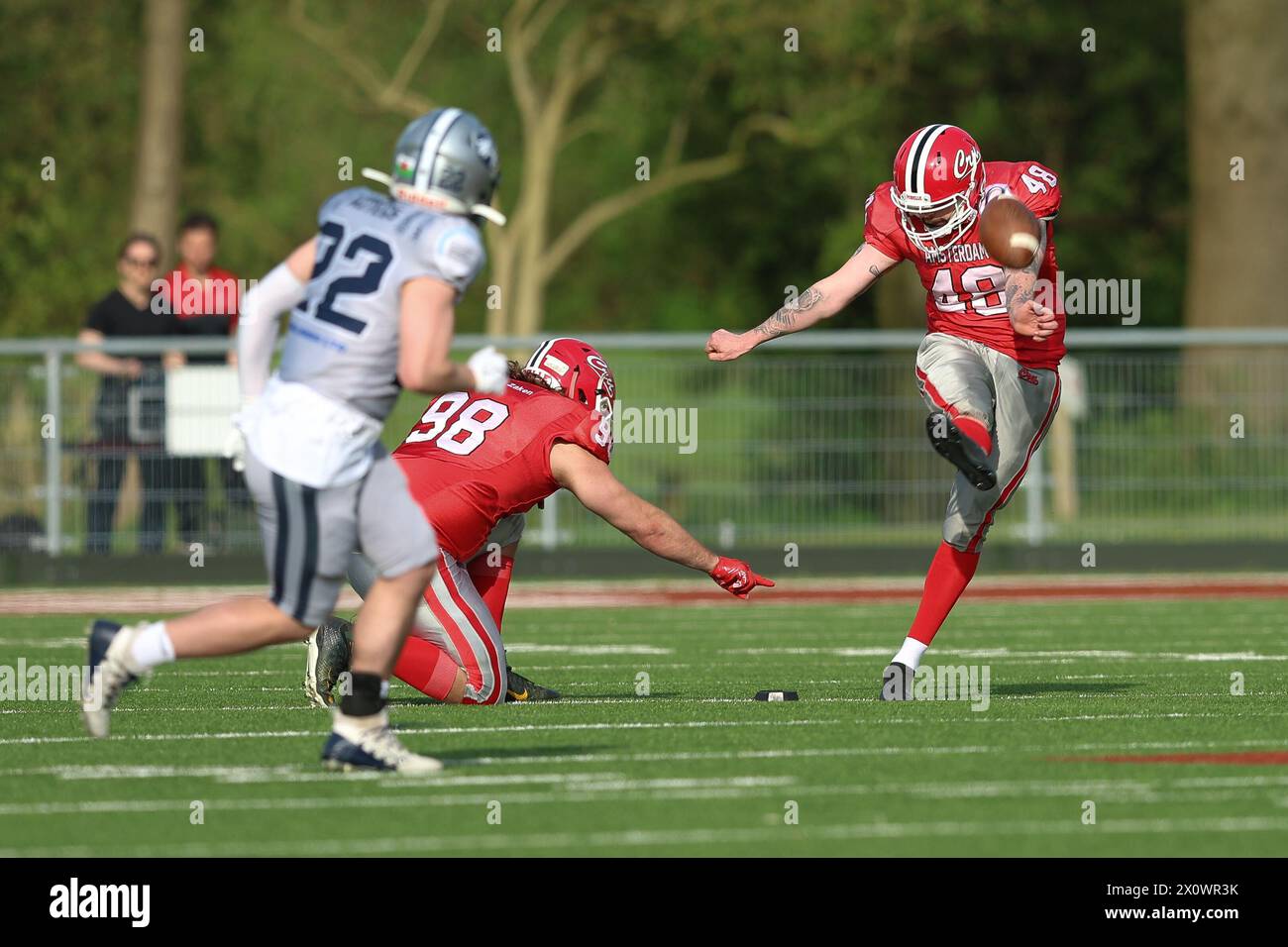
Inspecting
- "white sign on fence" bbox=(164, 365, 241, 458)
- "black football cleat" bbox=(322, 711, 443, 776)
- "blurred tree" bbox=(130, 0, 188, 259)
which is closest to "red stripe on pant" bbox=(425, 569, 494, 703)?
"black football cleat" bbox=(322, 711, 443, 776)

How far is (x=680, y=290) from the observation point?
46.4 meters

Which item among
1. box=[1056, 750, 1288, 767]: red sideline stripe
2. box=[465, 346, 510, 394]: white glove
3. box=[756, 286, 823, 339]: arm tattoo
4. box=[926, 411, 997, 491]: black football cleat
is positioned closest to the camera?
box=[465, 346, 510, 394]: white glove

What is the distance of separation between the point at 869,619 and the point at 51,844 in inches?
340

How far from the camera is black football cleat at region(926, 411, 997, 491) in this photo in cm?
876

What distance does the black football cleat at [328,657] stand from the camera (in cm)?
900

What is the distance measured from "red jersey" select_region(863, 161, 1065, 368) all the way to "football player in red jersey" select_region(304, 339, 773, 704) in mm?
1321

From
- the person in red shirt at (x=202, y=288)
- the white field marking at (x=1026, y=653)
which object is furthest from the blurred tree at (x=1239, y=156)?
the white field marking at (x=1026, y=653)

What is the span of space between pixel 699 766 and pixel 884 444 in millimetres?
11706

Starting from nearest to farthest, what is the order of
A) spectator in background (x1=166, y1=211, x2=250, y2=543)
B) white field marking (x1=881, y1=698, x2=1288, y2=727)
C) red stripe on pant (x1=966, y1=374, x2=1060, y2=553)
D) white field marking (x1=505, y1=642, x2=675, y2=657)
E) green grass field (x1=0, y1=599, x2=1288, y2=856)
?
green grass field (x1=0, y1=599, x2=1288, y2=856) < white field marking (x1=881, y1=698, x2=1288, y2=727) < red stripe on pant (x1=966, y1=374, x2=1060, y2=553) < white field marking (x1=505, y1=642, x2=675, y2=657) < spectator in background (x1=166, y1=211, x2=250, y2=543)

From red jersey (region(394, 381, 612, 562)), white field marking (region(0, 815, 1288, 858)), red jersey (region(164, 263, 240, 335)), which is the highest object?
red jersey (region(164, 263, 240, 335))

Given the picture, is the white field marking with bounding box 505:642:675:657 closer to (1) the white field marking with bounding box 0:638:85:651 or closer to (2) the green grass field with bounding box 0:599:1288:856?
(2) the green grass field with bounding box 0:599:1288:856

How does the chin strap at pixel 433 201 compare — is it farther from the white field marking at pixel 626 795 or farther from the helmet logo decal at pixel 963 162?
the helmet logo decal at pixel 963 162

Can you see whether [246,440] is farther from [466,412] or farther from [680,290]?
[680,290]

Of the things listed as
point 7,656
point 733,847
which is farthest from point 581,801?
point 7,656
